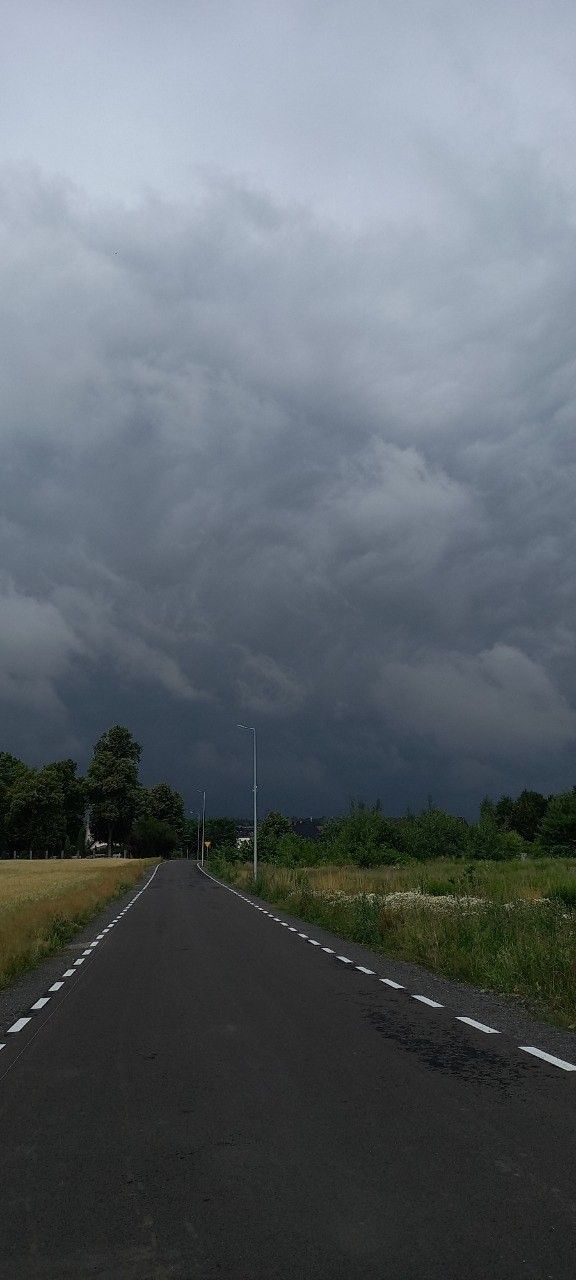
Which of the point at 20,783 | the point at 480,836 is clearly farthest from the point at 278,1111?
the point at 20,783

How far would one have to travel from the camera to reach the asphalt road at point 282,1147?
4859 millimetres

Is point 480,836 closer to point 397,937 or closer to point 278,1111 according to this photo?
point 397,937

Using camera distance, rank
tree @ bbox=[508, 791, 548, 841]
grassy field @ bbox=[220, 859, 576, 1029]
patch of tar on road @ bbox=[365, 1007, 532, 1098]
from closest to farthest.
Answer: patch of tar on road @ bbox=[365, 1007, 532, 1098] → grassy field @ bbox=[220, 859, 576, 1029] → tree @ bbox=[508, 791, 548, 841]

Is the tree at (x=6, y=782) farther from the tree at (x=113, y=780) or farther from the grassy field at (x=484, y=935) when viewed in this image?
the grassy field at (x=484, y=935)

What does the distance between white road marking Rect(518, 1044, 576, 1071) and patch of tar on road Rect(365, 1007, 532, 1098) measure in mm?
308

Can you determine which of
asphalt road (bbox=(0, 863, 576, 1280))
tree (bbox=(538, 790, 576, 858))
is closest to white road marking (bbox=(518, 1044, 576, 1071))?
asphalt road (bbox=(0, 863, 576, 1280))

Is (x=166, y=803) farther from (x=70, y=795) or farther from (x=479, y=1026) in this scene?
(x=479, y=1026)

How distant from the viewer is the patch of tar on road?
8.44 m

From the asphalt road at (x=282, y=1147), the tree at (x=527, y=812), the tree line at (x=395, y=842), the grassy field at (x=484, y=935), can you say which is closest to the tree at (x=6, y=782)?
the tree line at (x=395, y=842)

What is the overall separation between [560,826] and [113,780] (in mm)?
55915

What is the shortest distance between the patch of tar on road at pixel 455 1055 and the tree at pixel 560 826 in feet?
317

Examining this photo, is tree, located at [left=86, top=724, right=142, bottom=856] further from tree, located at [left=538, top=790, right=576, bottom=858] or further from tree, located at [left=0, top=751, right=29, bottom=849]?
tree, located at [left=538, top=790, right=576, bottom=858]

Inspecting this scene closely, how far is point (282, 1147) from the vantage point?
6547 mm

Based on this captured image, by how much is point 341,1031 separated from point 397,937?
9494 millimetres
